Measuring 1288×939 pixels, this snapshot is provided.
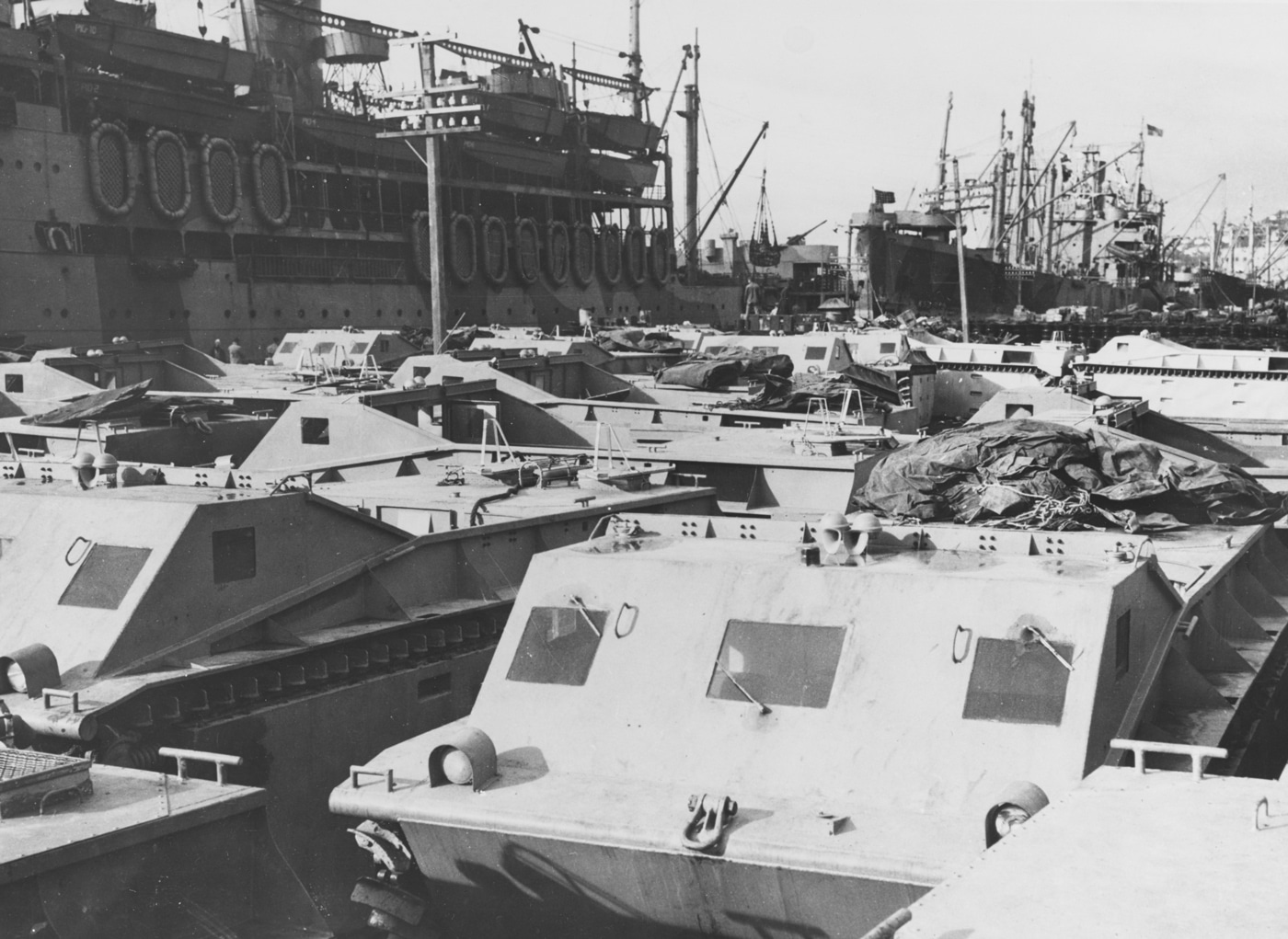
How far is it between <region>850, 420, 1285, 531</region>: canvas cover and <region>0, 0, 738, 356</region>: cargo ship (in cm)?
1779

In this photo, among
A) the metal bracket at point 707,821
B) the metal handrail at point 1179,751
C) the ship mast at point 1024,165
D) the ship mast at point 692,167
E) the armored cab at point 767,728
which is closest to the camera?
the metal handrail at point 1179,751

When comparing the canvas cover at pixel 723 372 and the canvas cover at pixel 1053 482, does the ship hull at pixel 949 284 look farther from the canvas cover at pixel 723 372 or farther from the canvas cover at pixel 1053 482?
the canvas cover at pixel 1053 482

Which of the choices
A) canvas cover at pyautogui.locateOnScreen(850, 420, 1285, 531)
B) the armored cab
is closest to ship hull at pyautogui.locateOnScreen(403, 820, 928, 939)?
the armored cab

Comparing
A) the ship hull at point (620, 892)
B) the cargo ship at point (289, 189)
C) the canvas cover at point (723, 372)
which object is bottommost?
the ship hull at point (620, 892)

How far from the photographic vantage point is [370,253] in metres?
62.4

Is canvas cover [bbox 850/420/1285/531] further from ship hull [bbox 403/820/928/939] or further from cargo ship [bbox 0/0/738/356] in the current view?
cargo ship [bbox 0/0/738/356]

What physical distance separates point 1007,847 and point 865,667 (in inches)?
93.6

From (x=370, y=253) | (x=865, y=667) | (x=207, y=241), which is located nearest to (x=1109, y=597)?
(x=865, y=667)

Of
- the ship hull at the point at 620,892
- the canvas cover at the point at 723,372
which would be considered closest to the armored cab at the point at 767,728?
the ship hull at the point at 620,892

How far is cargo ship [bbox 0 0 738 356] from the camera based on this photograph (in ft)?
156

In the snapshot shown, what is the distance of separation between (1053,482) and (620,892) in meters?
7.48

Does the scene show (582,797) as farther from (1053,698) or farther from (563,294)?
(563,294)

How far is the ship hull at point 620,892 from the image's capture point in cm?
736

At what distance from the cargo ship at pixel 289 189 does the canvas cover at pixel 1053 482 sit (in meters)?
17.8
